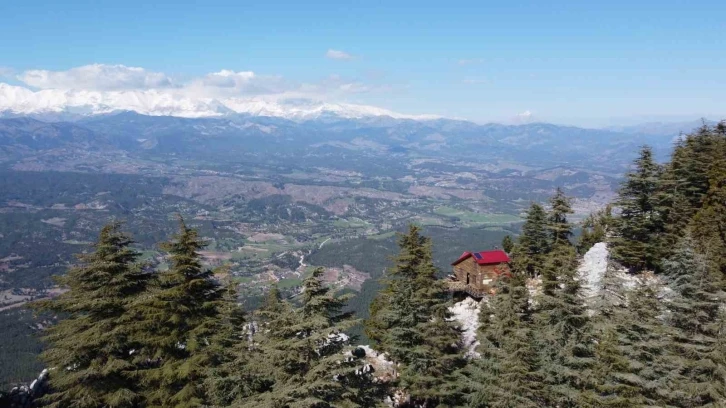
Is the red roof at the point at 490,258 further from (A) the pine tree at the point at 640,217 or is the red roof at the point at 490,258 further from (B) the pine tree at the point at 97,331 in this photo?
(B) the pine tree at the point at 97,331

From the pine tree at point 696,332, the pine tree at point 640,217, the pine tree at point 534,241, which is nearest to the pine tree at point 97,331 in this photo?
the pine tree at point 696,332

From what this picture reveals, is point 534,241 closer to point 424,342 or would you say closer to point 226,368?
point 424,342

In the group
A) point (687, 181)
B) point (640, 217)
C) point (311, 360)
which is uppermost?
point (687, 181)

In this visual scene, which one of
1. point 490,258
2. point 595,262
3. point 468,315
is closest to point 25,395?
point 468,315

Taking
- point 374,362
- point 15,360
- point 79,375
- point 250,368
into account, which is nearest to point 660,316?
point 374,362

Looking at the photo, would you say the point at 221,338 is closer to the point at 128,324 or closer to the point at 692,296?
the point at 128,324

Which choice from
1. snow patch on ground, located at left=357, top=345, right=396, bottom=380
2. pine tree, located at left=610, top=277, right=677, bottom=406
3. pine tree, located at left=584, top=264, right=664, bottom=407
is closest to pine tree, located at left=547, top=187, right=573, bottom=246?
pine tree, located at left=610, top=277, right=677, bottom=406

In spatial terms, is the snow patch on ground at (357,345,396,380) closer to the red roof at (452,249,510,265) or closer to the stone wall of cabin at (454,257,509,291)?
the stone wall of cabin at (454,257,509,291)
